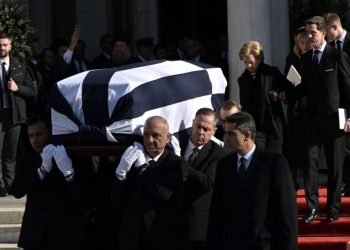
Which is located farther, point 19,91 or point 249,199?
point 19,91

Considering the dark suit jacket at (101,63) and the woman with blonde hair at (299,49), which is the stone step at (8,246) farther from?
the woman with blonde hair at (299,49)

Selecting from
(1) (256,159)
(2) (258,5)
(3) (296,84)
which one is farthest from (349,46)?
(1) (256,159)

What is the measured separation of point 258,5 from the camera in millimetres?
13875

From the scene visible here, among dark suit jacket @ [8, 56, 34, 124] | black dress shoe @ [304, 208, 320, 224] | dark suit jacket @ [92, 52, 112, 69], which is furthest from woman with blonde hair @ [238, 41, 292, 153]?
dark suit jacket @ [8, 56, 34, 124]

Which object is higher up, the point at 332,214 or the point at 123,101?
the point at 123,101

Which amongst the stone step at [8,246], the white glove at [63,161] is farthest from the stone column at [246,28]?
the white glove at [63,161]

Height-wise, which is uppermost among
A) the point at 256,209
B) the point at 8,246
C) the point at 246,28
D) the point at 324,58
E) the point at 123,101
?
the point at 246,28

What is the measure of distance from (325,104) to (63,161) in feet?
8.69

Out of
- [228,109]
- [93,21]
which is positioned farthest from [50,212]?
[93,21]

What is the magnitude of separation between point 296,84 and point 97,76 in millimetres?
2164

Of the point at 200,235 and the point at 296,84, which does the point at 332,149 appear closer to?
the point at 296,84

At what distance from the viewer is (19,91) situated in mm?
13383

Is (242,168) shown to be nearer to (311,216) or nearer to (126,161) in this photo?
(126,161)

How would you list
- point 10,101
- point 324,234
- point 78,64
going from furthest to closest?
point 78,64 → point 10,101 → point 324,234
